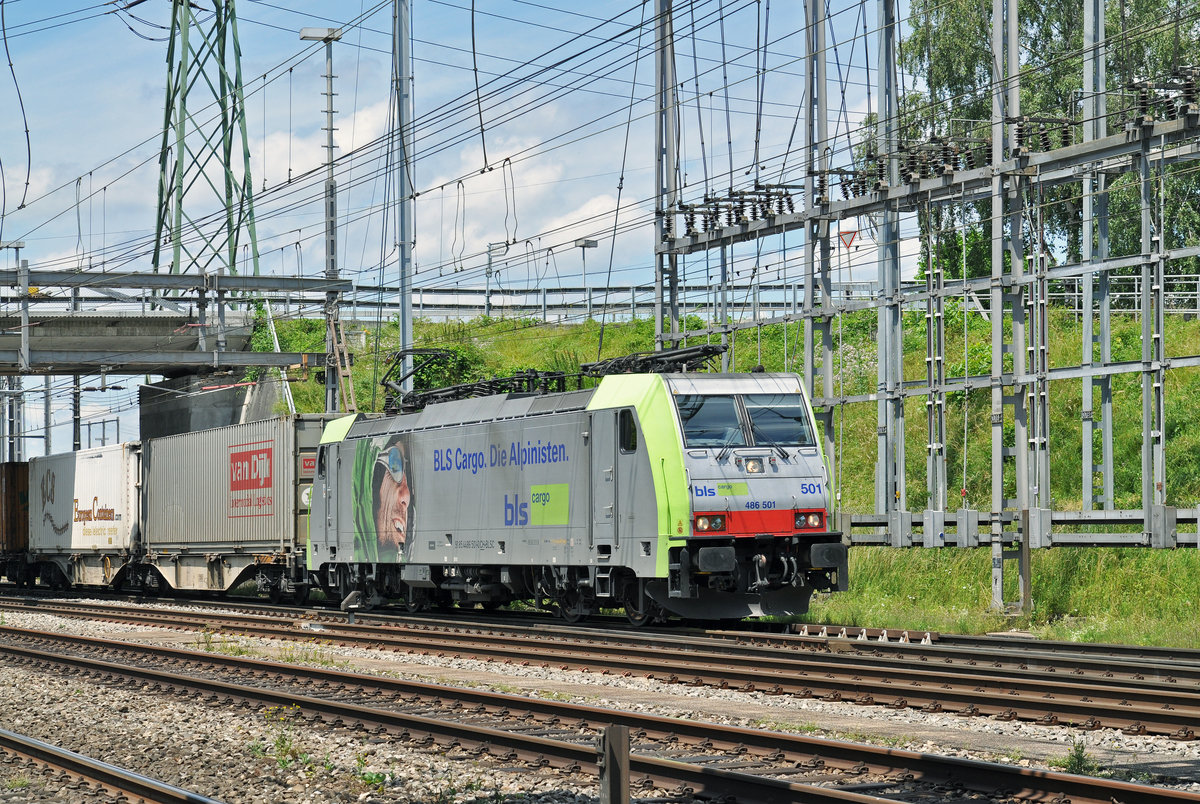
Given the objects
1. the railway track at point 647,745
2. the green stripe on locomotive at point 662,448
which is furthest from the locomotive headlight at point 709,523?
the railway track at point 647,745

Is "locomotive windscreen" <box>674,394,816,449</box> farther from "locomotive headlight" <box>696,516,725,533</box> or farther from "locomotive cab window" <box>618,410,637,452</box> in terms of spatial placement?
"locomotive headlight" <box>696,516,725,533</box>

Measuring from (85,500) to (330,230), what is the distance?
9.74 m

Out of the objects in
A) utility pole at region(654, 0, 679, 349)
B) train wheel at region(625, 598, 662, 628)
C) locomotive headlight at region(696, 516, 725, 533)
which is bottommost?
train wheel at region(625, 598, 662, 628)

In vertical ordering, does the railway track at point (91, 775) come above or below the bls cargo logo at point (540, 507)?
below

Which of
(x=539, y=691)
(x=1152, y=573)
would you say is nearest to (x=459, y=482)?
(x=539, y=691)

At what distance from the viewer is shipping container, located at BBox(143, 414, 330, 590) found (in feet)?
90.3

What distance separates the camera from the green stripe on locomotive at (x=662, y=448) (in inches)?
684

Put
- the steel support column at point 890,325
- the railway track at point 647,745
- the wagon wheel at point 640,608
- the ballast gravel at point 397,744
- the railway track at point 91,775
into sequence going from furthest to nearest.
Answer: the steel support column at point 890,325 → the wagon wheel at point 640,608 → the ballast gravel at point 397,744 → the railway track at point 91,775 → the railway track at point 647,745

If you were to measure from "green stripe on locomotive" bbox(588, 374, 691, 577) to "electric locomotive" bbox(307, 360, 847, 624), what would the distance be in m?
0.02

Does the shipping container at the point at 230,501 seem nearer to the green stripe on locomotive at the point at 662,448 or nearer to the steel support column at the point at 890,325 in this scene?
the green stripe on locomotive at the point at 662,448

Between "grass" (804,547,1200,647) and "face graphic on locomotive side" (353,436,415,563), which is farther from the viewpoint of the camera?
"face graphic on locomotive side" (353,436,415,563)

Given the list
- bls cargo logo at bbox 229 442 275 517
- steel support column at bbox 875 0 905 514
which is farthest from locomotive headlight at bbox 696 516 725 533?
bls cargo logo at bbox 229 442 275 517

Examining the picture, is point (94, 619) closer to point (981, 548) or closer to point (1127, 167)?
point (981, 548)

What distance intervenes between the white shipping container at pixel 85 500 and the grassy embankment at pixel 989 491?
333 inches
